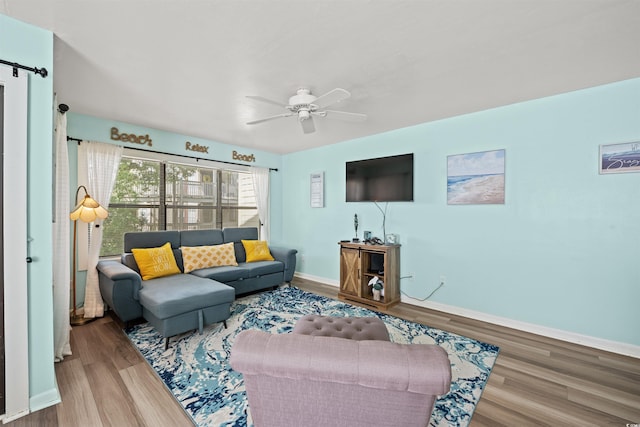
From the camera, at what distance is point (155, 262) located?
11.3 feet

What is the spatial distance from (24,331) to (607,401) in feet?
12.8

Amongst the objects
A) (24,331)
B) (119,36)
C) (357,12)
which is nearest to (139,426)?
(24,331)

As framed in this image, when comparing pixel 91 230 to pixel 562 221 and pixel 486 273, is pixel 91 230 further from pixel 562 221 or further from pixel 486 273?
pixel 562 221

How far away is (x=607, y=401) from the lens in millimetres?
1897

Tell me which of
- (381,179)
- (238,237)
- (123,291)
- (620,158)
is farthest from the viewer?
(238,237)

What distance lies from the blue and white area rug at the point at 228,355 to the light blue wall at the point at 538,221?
868 millimetres

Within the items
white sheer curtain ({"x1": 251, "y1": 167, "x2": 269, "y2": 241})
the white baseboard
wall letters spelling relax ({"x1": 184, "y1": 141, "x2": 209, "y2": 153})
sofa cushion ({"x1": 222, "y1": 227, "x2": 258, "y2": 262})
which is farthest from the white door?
the white baseboard

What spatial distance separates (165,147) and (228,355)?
10.6ft

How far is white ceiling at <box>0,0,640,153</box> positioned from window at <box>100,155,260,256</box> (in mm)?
1143

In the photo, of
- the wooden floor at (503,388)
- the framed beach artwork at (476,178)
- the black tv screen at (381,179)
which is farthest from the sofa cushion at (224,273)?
the framed beach artwork at (476,178)

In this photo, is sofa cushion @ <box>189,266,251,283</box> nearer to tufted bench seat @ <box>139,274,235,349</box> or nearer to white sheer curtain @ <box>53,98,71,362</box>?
tufted bench seat @ <box>139,274,235,349</box>

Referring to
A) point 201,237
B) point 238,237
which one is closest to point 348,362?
point 201,237

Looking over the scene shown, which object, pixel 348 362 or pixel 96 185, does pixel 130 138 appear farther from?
pixel 348 362

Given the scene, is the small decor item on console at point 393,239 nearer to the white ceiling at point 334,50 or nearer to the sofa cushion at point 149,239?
the white ceiling at point 334,50
